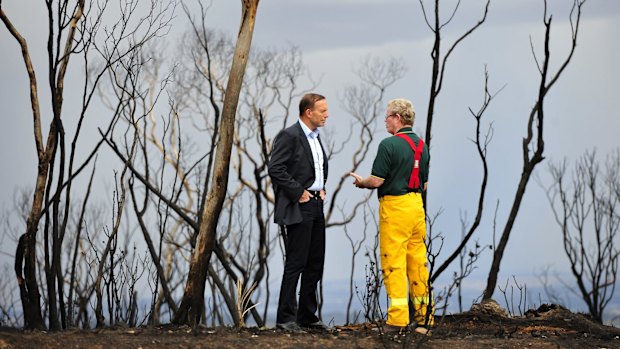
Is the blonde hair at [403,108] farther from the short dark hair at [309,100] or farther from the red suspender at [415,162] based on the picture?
the short dark hair at [309,100]

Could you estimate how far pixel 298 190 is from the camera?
22.0 ft

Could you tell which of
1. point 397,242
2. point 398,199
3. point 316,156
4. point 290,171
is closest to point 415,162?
point 398,199

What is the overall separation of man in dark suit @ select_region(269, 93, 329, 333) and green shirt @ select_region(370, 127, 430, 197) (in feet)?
1.49

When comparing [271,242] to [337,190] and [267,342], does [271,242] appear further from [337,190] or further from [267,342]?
[267,342]

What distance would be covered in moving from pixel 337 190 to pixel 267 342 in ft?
31.3

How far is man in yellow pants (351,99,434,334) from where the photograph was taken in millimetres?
6867

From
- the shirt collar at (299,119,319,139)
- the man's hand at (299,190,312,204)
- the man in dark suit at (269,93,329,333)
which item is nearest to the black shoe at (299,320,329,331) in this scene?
the man in dark suit at (269,93,329,333)

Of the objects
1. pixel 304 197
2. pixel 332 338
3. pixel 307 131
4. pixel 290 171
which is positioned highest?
pixel 307 131

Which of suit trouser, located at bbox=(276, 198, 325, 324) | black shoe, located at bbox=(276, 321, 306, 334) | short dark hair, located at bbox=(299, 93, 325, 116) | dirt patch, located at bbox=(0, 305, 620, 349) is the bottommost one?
dirt patch, located at bbox=(0, 305, 620, 349)

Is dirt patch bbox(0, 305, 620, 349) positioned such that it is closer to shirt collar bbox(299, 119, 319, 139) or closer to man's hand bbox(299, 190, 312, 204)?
man's hand bbox(299, 190, 312, 204)

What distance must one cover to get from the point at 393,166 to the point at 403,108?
0.47 metres

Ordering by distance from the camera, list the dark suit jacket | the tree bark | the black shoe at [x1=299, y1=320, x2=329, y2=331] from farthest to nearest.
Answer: the tree bark → the black shoe at [x1=299, y1=320, x2=329, y2=331] → the dark suit jacket

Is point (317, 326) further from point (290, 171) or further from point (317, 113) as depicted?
point (317, 113)

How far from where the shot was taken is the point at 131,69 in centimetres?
891
